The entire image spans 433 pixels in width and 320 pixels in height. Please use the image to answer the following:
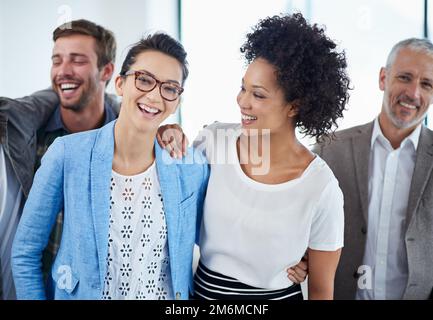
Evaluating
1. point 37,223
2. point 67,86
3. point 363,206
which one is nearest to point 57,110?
point 67,86

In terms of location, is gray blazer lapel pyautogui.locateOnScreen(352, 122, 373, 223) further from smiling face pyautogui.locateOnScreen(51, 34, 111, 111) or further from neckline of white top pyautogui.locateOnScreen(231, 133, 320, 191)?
smiling face pyautogui.locateOnScreen(51, 34, 111, 111)

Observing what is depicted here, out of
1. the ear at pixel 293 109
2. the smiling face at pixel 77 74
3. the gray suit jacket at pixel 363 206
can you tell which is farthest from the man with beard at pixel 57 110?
A: the gray suit jacket at pixel 363 206

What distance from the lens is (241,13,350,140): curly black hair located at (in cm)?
113

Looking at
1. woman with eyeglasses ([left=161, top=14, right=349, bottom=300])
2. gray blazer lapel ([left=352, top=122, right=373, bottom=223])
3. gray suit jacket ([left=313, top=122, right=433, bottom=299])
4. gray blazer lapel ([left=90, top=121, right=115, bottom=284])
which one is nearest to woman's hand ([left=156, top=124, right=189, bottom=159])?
woman with eyeglasses ([left=161, top=14, right=349, bottom=300])

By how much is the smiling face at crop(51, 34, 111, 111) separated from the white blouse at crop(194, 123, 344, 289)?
35 centimetres

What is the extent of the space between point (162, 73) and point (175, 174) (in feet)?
0.83

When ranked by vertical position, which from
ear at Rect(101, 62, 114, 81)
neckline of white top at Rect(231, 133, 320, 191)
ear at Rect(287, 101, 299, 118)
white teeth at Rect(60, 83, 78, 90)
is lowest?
neckline of white top at Rect(231, 133, 320, 191)

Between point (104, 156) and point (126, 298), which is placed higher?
point (104, 156)

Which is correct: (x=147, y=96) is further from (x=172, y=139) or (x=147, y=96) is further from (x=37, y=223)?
(x=37, y=223)

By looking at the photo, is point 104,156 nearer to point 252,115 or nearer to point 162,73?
point 162,73

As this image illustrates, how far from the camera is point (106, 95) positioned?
1228mm

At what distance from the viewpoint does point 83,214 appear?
1.13m

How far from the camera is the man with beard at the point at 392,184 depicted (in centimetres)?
127
